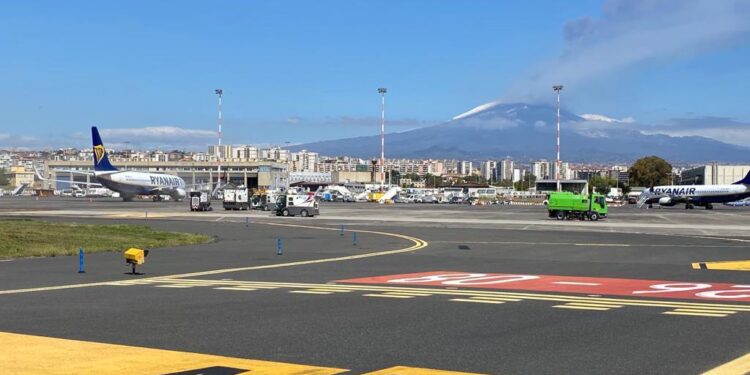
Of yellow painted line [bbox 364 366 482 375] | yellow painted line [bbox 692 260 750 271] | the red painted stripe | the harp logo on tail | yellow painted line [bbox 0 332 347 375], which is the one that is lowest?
yellow painted line [bbox 692 260 750 271]

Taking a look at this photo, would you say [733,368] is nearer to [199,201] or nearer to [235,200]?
[199,201]

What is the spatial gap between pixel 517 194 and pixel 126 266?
162266 mm

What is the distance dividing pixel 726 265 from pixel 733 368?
60.9ft

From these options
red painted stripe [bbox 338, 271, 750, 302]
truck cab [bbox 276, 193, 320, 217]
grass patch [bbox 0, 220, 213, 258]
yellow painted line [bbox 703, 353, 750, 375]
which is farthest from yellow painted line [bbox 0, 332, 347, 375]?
truck cab [bbox 276, 193, 320, 217]

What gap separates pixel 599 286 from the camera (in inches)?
799

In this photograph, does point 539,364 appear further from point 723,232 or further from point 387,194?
point 387,194

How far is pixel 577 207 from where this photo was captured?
69.2 meters

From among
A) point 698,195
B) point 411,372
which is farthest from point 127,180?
point 411,372

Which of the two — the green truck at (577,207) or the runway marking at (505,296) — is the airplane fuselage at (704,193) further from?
the runway marking at (505,296)

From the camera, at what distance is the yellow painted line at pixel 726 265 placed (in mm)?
25891

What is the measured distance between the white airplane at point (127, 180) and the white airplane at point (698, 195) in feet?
228

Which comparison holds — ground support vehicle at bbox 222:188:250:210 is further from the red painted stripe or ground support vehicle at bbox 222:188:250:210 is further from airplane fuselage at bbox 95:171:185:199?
the red painted stripe

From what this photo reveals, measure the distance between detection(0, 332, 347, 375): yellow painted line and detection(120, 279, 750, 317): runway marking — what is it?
299 inches

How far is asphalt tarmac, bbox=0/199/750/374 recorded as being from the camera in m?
11.1
